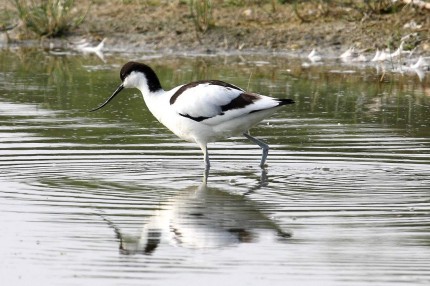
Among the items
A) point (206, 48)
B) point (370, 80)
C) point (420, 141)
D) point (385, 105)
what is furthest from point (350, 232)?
point (206, 48)

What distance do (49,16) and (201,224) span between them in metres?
10.3

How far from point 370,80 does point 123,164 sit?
542 centimetres

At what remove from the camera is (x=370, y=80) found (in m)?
14.2

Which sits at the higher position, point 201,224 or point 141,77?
point 141,77

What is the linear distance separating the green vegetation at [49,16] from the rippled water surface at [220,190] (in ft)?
9.82

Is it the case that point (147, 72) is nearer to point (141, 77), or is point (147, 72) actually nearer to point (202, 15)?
point (141, 77)

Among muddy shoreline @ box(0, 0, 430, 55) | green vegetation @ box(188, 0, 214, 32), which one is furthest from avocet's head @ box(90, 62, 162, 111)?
green vegetation @ box(188, 0, 214, 32)

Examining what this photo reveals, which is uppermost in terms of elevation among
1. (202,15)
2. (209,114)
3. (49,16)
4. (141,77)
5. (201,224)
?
(141,77)

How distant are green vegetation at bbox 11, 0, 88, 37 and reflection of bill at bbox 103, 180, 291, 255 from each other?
887cm

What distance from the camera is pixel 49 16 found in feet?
56.5

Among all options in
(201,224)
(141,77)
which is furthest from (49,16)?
(201,224)

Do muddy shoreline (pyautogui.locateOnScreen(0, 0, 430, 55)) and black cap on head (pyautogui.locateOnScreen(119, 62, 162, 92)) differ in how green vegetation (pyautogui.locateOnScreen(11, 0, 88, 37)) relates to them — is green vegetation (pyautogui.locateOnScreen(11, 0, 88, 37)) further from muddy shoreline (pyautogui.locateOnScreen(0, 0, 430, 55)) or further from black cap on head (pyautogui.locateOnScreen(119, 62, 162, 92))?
Answer: black cap on head (pyautogui.locateOnScreen(119, 62, 162, 92))

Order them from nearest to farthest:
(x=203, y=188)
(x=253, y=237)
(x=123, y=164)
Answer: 1. (x=253, y=237)
2. (x=203, y=188)
3. (x=123, y=164)

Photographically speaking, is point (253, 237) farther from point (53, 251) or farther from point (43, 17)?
point (43, 17)
